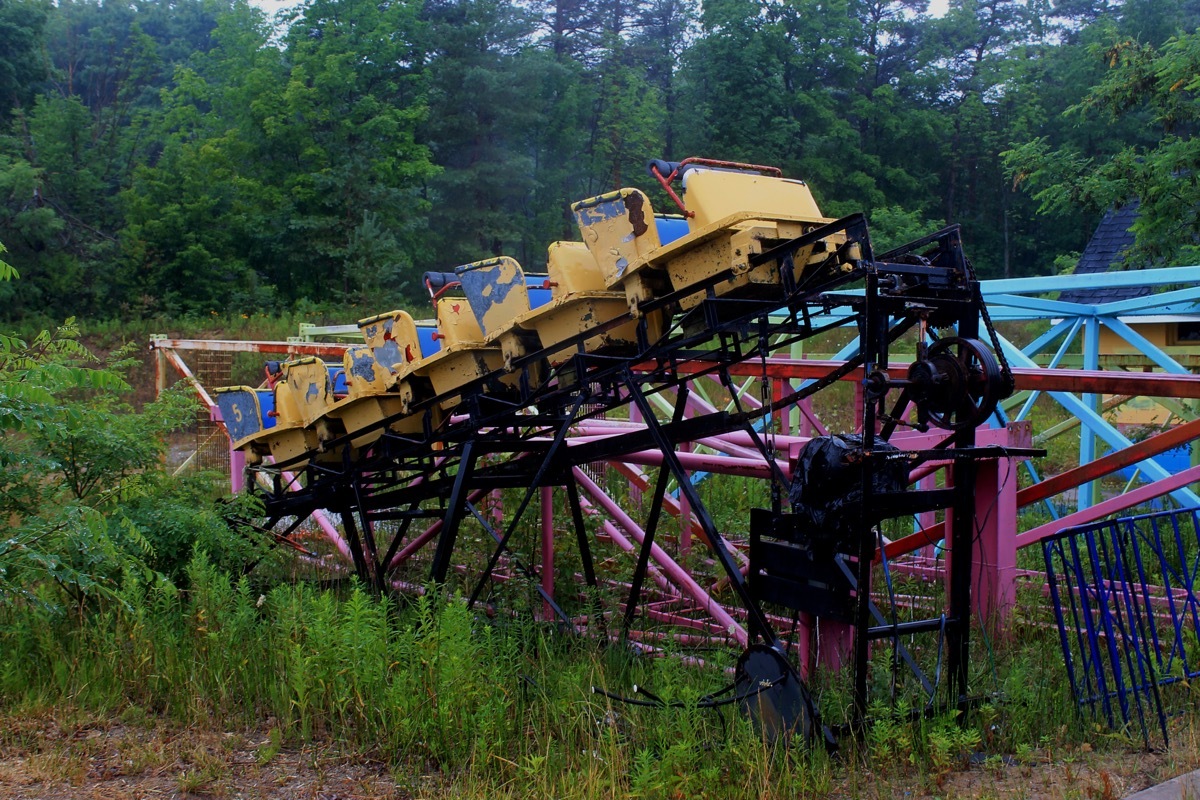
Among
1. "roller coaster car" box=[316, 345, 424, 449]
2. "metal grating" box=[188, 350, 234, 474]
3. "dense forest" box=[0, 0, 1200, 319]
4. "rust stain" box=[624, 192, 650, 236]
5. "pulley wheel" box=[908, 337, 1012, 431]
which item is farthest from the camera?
"dense forest" box=[0, 0, 1200, 319]

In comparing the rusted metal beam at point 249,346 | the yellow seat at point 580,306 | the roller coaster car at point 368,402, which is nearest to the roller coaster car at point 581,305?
the yellow seat at point 580,306

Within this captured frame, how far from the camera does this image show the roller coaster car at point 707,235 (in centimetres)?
604

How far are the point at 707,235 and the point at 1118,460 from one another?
3.18 meters

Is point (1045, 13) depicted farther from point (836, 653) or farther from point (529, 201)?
point (836, 653)

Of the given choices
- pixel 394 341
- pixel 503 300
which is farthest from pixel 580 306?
pixel 394 341

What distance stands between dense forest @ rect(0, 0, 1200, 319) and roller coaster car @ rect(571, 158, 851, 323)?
73.6 feet

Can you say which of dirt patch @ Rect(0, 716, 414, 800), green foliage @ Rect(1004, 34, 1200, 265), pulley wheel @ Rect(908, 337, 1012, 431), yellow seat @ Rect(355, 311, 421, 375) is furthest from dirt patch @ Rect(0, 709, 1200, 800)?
green foliage @ Rect(1004, 34, 1200, 265)

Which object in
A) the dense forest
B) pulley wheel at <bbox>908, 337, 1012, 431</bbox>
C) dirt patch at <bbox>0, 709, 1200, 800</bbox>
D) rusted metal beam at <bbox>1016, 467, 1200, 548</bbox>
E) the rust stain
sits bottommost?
dirt patch at <bbox>0, 709, 1200, 800</bbox>

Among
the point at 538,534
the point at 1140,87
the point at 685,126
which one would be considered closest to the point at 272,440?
the point at 538,534

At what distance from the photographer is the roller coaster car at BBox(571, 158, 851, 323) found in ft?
19.8

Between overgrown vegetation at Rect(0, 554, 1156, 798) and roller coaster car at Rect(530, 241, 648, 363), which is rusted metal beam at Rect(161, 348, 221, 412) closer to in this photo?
overgrown vegetation at Rect(0, 554, 1156, 798)

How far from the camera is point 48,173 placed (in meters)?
37.0

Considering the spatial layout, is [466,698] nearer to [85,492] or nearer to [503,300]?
[503,300]

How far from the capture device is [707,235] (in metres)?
6.09
